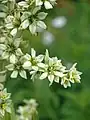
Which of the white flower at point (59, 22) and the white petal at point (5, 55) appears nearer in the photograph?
the white petal at point (5, 55)

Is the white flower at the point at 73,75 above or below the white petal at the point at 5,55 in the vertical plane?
below

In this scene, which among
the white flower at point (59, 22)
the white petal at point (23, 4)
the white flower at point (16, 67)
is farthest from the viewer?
the white flower at point (59, 22)

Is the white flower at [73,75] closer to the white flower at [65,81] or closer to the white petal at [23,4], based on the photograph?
the white flower at [65,81]

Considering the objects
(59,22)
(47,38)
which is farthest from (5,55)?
(59,22)

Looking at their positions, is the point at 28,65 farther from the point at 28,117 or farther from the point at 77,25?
the point at 77,25

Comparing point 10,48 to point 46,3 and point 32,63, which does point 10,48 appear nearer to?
point 32,63

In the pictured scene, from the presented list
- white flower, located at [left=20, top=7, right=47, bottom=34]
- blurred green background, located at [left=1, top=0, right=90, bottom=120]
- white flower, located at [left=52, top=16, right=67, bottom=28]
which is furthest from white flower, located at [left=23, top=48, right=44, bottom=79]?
white flower, located at [left=52, top=16, right=67, bottom=28]

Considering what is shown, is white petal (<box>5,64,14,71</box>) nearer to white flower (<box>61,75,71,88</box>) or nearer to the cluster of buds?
the cluster of buds

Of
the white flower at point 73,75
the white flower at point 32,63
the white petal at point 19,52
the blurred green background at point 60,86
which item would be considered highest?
the white petal at point 19,52

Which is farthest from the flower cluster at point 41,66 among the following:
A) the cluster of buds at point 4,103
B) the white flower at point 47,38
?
the white flower at point 47,38
